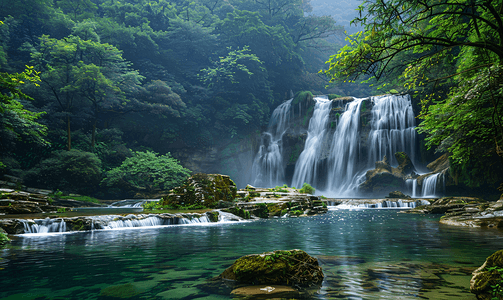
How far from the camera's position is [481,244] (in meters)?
6.49

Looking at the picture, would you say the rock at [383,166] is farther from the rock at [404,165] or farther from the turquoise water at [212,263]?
the turquoise water at [212,263]

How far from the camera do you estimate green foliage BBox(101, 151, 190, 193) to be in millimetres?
23969

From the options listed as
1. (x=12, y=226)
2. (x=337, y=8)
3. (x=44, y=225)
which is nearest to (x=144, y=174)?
(x=44, y=225)

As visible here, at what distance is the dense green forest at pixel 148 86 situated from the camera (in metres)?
18.8

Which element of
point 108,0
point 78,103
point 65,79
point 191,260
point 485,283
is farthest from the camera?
point 108,0

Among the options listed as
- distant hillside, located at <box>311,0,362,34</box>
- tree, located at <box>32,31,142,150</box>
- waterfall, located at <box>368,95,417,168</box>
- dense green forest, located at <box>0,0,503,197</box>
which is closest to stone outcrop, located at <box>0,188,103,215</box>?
dense green forest, located at <box>0,0,503,197</box>

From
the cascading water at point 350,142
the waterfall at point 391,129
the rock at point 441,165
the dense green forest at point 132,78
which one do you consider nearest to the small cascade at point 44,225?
the dense green forest at point 132,78

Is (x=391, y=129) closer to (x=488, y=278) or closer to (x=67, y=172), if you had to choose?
(x=488, y=278)

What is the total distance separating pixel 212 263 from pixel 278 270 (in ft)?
5.67

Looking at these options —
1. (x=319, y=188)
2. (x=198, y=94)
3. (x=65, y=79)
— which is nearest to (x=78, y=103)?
(x=65, y=79)

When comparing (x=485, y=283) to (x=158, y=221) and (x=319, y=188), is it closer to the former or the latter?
(x=158, y=221)

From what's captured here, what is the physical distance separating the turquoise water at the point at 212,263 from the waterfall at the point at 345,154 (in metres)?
23.0

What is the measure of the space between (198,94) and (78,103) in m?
14.9

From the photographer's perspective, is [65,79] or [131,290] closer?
[131,290]
